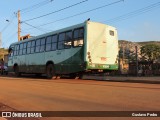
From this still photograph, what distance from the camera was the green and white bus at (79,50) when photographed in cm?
2098

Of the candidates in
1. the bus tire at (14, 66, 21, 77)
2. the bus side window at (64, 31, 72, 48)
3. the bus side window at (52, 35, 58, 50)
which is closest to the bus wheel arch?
the bus side window at (52, 35, 58, 50)

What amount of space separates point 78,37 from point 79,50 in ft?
2.83

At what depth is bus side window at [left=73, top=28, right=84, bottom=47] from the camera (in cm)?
2114

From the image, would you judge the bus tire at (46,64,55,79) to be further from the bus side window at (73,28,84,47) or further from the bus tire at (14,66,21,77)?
the bus tire at (14,66,21,77)

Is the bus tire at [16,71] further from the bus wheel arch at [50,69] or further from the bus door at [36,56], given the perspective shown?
the bus wheel arch at [50,69]

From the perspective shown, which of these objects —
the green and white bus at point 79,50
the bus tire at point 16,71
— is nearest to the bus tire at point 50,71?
the green and white bus at point 79,50

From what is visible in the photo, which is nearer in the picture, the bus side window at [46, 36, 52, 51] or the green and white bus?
the green and white bus

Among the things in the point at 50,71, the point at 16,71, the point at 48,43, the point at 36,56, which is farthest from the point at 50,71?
the point at 16,71

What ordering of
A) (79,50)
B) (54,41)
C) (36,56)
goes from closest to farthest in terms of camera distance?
(79,50)
(54,41)
(36,56)

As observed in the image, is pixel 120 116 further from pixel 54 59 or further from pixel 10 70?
pixel 10 70

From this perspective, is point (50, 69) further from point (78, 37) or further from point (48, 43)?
point (78, 37)

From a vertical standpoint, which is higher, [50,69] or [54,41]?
[54,41]

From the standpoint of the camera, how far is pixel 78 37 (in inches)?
842

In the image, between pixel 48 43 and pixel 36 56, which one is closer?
pixel 48 43
